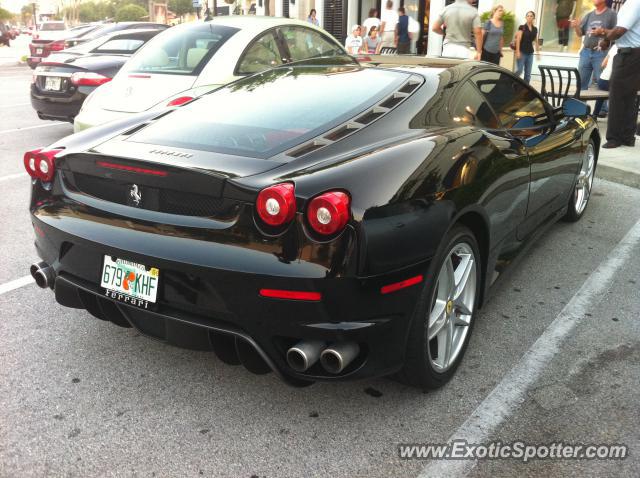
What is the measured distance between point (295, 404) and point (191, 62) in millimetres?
4580

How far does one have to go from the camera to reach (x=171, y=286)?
246 cm

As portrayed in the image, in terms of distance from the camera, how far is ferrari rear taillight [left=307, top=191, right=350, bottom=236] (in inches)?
A: 88.8

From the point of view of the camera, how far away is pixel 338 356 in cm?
231

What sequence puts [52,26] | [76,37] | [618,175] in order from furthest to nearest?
[52,26] → [76,37] → [618,175]

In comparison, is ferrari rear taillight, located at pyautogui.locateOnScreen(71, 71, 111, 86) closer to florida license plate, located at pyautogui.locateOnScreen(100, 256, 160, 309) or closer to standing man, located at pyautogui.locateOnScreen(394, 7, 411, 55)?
florida license plate, located at pyautogui.locateOnScreen(100, 256, 160, 309)

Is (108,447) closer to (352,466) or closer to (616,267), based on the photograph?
(352,466)

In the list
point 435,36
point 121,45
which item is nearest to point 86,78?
point 121,45

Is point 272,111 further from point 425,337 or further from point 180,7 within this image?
point 180,7

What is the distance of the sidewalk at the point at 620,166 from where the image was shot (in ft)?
21.9

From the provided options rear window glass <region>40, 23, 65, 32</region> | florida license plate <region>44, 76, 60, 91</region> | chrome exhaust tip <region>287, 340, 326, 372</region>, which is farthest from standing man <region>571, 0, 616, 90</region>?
rear window glass <region>40, 23, 65, 32</region>

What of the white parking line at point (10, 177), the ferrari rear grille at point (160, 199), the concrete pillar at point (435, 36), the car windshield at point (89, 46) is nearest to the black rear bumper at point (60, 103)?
the car windshield at point (89, 46)

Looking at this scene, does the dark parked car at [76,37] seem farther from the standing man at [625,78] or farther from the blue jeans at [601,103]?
the standing man at [625,78]

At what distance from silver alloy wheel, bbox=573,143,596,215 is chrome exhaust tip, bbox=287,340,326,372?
344 cm

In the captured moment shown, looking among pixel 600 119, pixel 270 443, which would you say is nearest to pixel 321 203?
pixel 270 443
